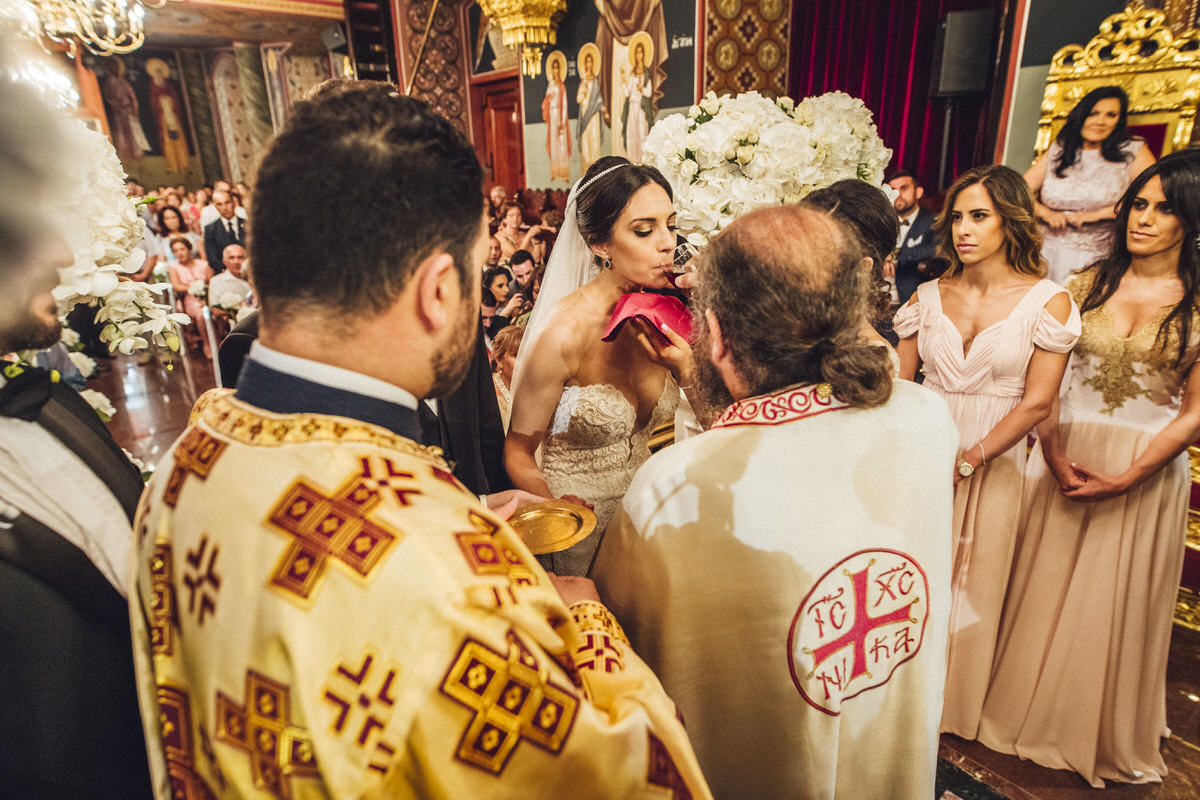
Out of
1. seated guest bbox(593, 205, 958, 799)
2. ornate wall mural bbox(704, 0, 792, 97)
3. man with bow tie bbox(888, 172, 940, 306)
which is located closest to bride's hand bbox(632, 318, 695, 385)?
seated guest bbox(593, 205, 958, 799)

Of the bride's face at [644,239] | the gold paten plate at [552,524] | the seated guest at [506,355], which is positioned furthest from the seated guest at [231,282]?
the gold paten plate at [552,524]

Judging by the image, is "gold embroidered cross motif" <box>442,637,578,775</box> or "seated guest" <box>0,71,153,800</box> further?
"seated guest" <box>0,71,153,800</box>

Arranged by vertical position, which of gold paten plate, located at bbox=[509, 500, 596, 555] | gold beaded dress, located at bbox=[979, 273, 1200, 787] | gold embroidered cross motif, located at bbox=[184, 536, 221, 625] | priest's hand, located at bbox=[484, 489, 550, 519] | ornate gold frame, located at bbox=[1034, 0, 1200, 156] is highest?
ornate gold frame, located at bbox=[1034, 0, 1200, 156]

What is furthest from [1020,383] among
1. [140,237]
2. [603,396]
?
[140,237]

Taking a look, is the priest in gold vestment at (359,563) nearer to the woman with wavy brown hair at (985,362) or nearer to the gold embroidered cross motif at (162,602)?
the gold embroidered cross motif at (162,602)

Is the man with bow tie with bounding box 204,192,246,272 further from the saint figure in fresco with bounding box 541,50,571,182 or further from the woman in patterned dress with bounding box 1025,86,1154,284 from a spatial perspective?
the woman in patterned dress with bounding box 1025,86,1154,284

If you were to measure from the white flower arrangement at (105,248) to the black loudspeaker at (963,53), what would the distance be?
268 inches

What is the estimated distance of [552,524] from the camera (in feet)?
5.07

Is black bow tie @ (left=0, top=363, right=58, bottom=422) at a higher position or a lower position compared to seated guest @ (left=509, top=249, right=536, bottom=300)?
higher

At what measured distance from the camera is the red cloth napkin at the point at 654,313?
2.11 m

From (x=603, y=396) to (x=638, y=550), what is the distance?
1.17 m

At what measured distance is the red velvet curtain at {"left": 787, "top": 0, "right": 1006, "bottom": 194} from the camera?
674cm

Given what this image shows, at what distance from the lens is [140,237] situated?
167cm

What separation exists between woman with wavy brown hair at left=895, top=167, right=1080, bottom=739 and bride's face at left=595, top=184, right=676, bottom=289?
3.73 feet
